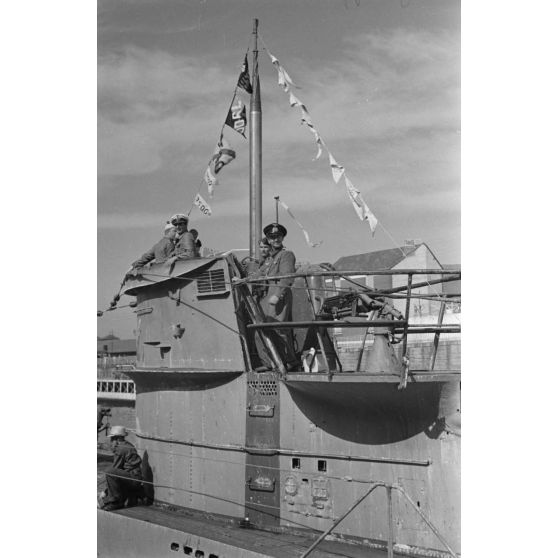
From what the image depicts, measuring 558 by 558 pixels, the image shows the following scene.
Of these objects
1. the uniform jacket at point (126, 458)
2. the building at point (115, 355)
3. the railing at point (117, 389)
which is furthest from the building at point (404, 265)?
the railing at point (117, 389)

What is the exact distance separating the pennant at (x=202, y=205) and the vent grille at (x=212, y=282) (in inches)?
59.3

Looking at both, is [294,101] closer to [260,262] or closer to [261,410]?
[260,262]

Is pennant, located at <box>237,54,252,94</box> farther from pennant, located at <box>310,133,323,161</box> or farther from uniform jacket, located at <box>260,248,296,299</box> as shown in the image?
uniform jacket, located at <box>260,248,296,299</box>

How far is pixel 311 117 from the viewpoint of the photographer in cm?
838

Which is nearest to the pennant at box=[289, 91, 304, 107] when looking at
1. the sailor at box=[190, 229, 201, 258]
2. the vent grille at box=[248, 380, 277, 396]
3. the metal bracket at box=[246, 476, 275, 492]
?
the sailor at box=[190, 229, 201, 258]

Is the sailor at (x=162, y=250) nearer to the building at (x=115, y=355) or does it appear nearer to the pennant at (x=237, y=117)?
the pennant at (x=237, y=117)

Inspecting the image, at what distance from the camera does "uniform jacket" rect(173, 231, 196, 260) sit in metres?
9.48

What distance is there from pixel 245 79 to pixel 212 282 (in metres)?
2.28

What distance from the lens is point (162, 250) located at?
9.85 metres
